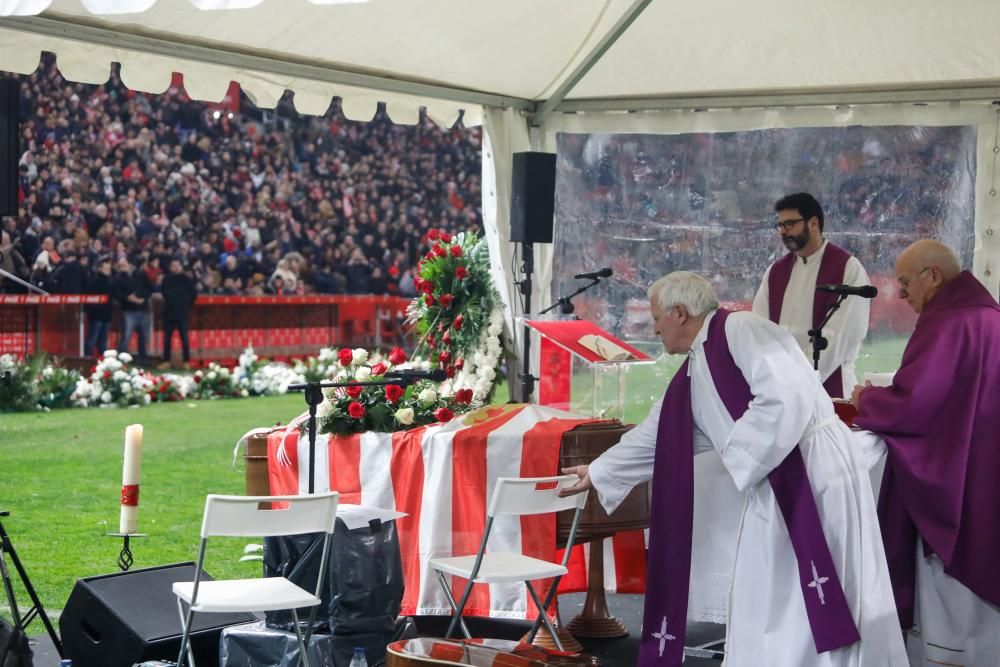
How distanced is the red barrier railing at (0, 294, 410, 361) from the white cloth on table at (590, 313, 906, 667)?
37.2 ft

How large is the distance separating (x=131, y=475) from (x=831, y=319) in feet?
12.0

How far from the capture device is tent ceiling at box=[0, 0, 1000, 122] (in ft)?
19.0

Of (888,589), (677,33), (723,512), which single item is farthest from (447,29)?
(888,589)

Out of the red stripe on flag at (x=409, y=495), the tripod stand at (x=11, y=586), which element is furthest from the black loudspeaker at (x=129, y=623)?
the red stripe on flag at (x=409, y=495)

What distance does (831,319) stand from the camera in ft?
21.6

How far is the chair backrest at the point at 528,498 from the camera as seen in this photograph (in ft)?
14.9

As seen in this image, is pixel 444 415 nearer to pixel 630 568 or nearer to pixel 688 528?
pixel 630 568

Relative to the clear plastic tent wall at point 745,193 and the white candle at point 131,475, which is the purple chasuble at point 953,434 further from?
the white candle at point 131,475

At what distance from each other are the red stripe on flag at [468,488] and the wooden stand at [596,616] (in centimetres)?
57

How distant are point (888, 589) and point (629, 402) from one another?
4.24m

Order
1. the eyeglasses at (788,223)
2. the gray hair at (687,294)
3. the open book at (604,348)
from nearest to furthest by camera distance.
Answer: the gray hair at (687,294) → the open book at (604,348) → the eyeglasses at (788,223)

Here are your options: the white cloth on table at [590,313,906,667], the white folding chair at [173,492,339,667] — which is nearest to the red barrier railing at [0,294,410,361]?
the white folding chair at [173,492,339,667]

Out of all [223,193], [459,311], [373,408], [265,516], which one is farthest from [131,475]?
[223,193]

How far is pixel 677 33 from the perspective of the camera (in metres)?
6.80
